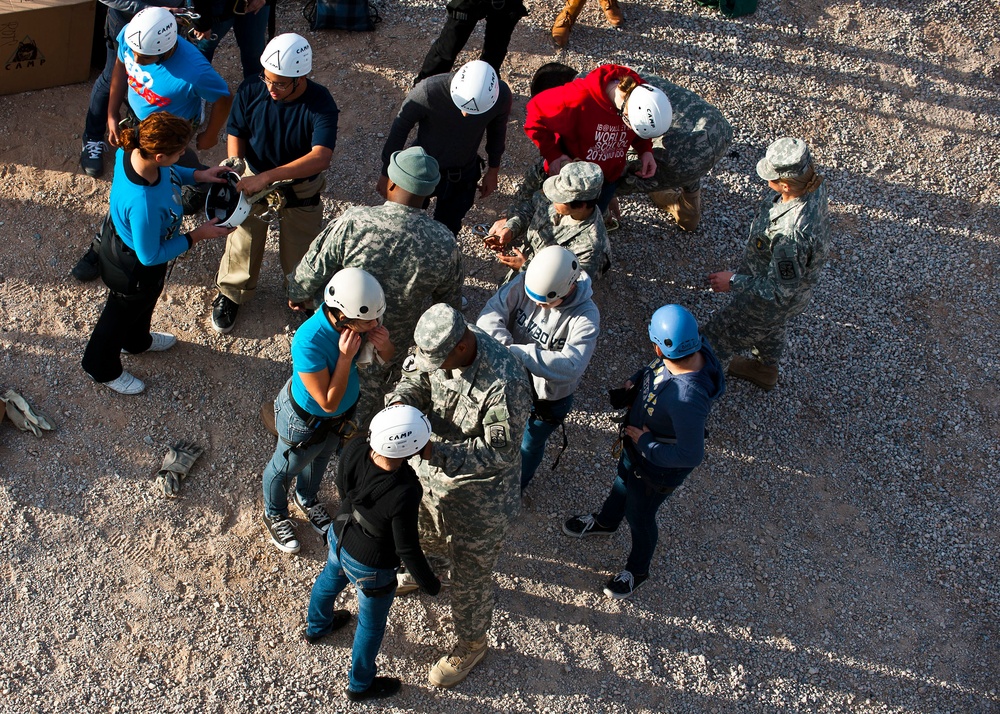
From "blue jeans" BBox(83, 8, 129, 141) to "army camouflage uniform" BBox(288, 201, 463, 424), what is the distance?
9.17 ft

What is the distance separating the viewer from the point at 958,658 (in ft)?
17.7

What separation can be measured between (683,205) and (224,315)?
152 inches

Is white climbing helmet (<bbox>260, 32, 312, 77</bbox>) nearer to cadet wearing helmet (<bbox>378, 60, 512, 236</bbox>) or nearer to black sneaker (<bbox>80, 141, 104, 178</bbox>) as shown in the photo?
cadet wearing helmet (<bbox>378, 60, 512, 236</bbox>)

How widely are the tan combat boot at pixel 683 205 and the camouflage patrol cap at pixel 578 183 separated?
92.2 inches

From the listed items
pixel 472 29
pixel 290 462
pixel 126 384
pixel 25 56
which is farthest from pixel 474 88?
pixel 25 56

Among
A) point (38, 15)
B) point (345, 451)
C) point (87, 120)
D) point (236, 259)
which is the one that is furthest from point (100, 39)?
point (345, 451)

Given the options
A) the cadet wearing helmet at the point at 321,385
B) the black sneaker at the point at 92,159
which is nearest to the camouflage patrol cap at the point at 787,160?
the cadet wearing helmet at the point at 321,385

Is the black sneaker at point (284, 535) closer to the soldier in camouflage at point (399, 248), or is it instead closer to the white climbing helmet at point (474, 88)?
the soldier in camouflage at point (399, 248)

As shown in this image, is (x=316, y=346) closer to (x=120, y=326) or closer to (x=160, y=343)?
(x=120, y=326)

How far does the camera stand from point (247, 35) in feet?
23.7

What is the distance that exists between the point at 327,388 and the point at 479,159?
8.51 feet

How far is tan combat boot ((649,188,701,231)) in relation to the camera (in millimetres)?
7371

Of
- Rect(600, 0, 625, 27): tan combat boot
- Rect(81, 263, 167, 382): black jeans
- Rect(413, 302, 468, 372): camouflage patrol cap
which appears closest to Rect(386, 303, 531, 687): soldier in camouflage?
Rect(413, 302, 468, 372): camouflage patrol cap

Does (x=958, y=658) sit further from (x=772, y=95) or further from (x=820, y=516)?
(x=772, y=95)
